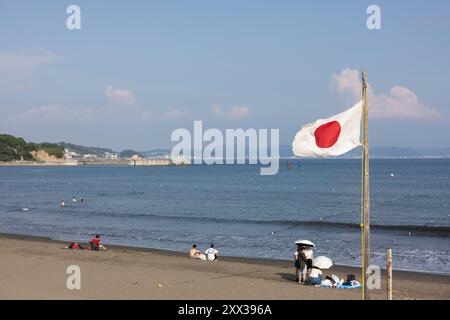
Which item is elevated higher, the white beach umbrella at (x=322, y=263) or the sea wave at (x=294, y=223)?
the white beach umbrella at (x=322, y=263)

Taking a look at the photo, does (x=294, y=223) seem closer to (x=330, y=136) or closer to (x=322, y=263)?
(x=322, y=263)

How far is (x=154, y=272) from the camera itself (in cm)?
1917

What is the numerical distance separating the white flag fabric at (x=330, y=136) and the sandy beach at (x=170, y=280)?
5.31 m

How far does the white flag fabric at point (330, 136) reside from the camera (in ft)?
34.6

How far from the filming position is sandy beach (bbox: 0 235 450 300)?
1481 cm

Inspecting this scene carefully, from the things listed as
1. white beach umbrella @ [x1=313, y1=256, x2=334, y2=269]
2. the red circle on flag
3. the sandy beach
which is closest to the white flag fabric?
the red circle on flag

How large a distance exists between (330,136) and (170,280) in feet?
28.3

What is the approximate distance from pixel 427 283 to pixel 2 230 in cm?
2855

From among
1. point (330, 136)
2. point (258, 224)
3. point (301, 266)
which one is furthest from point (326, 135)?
point (258, 224)

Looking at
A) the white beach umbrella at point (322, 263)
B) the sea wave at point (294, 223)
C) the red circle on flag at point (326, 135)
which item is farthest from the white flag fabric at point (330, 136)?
the sea wave at point (294, 223)

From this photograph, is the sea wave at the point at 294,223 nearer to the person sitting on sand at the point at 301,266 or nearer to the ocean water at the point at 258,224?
the ocean water at the point at 258,224

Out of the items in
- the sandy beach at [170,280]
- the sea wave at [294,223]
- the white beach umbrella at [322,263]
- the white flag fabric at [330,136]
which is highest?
the white flag fabric at [330,136]
